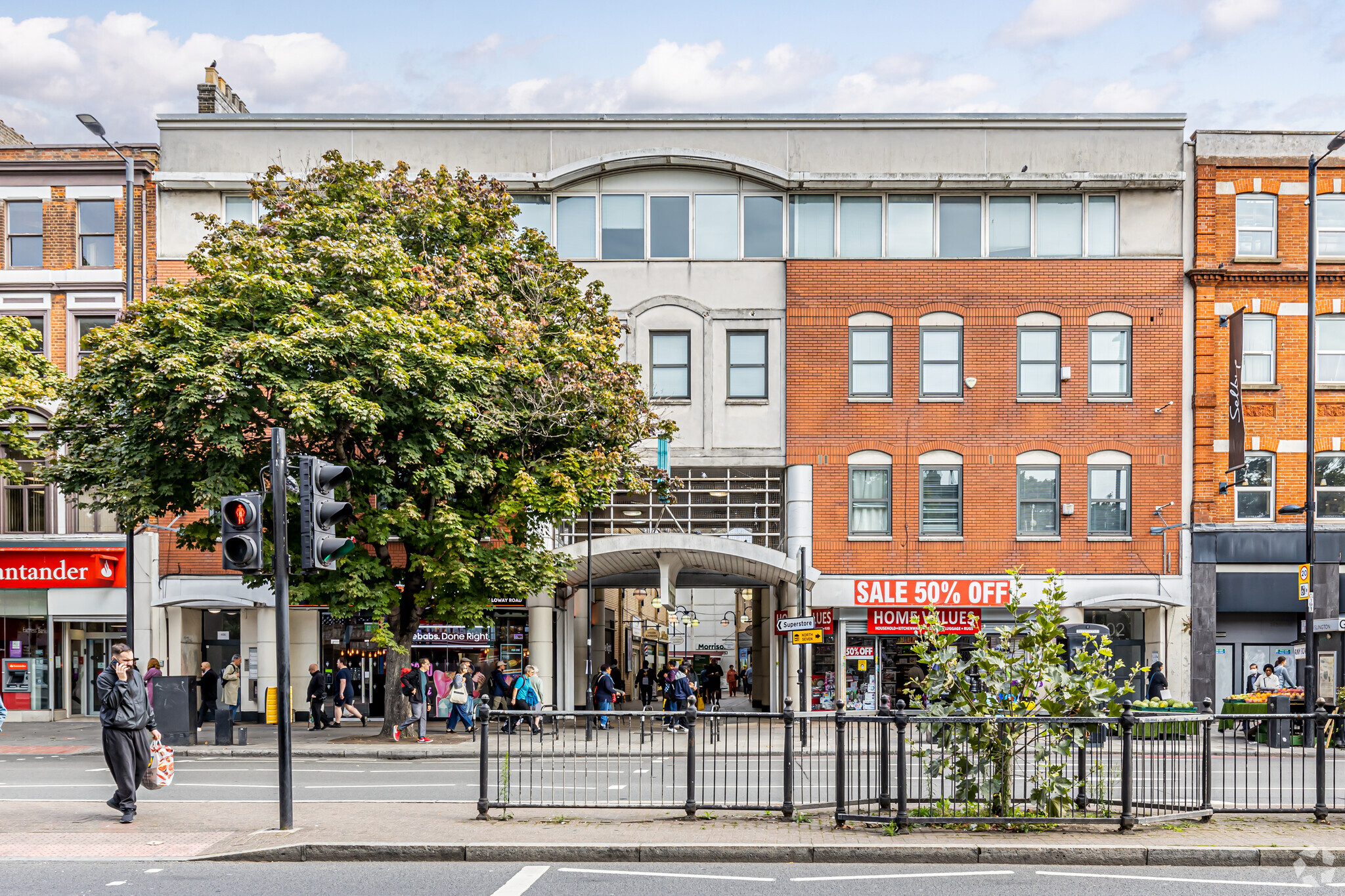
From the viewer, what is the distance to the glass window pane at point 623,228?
2934 cm

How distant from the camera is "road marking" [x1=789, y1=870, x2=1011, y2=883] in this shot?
9508 mm

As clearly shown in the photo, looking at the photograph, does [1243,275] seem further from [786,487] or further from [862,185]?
[786,487]

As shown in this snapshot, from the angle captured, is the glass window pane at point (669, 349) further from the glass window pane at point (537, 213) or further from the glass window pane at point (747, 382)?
the glass window pane at point (537, 213)

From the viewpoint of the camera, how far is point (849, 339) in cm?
2914

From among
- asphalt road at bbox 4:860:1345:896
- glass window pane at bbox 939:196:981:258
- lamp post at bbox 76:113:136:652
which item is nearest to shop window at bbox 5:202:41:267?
lamp post at bbox 76:113:136:652

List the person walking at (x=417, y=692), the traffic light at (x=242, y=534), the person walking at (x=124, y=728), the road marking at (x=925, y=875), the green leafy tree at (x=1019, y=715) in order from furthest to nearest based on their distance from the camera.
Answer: the person walking at (x=417, y=692) → the person walking at (x=124, y=728) → the green leafy tree at (x=1019, y=715) → the traffic light at (x=242, y=534) → the road marking at (x=925, y=875)

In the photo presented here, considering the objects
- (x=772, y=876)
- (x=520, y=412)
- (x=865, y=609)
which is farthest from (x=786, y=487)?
(x=772, y=876)

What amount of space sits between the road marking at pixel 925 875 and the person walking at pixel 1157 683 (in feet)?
54.5

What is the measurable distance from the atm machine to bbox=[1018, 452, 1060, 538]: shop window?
23.5 meters

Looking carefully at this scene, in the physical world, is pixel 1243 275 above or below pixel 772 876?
above

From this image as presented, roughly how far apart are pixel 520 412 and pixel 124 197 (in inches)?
543

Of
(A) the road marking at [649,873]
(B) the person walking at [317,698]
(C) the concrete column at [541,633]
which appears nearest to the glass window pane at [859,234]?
(C) the concrete column at [541,633]

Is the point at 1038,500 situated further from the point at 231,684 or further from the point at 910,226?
the point at 231,684

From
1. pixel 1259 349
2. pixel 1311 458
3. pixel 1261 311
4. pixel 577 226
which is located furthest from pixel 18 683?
pixel 1261 311
